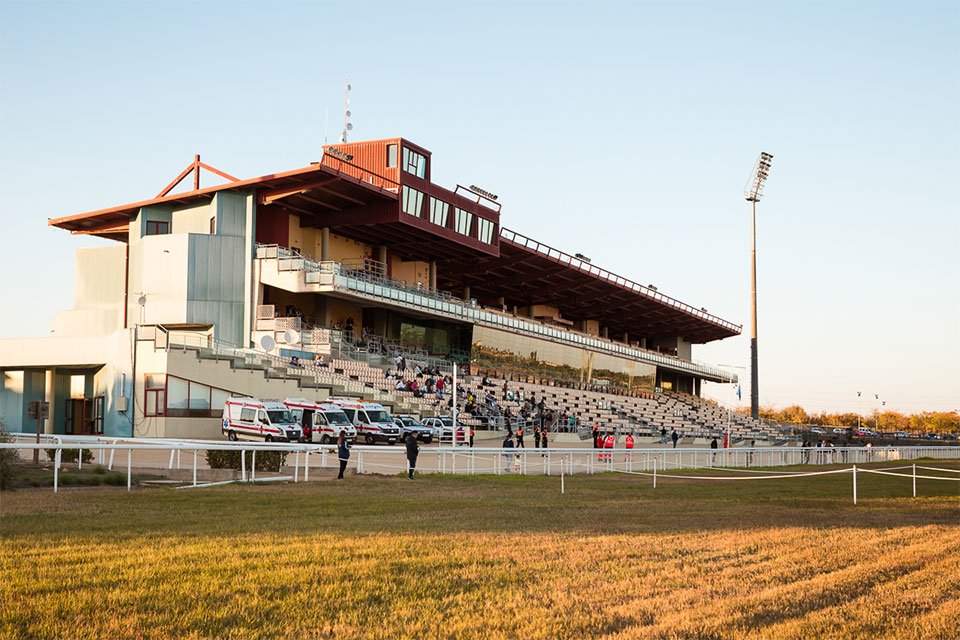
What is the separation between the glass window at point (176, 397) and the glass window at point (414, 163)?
23.6 metres

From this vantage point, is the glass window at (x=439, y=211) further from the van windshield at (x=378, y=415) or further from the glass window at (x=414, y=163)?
the van windshield at (x=378, y=415)

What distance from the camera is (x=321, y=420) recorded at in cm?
3894

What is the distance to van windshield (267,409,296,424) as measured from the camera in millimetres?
37500

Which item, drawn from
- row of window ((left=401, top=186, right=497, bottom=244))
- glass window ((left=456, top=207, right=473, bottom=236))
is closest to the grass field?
row of window ((left=401, top=186, right=497, bottom=244))

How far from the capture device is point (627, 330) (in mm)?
113625

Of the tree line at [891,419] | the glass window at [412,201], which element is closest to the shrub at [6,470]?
the glass window at [412,201]

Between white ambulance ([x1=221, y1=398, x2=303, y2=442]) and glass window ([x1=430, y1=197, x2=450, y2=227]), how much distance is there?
26.1 m

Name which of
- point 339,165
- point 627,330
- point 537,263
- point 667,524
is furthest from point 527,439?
point 627,330

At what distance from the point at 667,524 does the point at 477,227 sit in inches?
2139

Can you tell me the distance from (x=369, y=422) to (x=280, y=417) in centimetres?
472

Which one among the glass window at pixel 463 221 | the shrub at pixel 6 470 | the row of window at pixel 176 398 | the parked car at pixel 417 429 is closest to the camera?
the shrub at pixel 6 470

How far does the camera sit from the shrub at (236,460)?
2406cm

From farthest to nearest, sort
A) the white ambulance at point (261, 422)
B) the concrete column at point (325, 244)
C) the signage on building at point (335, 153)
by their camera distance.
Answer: the concrete column at point (325, 244), the signage on building at point (335, 153), the white ambulance at point (261, 422)

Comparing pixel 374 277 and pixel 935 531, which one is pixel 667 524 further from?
pixel 374 277
